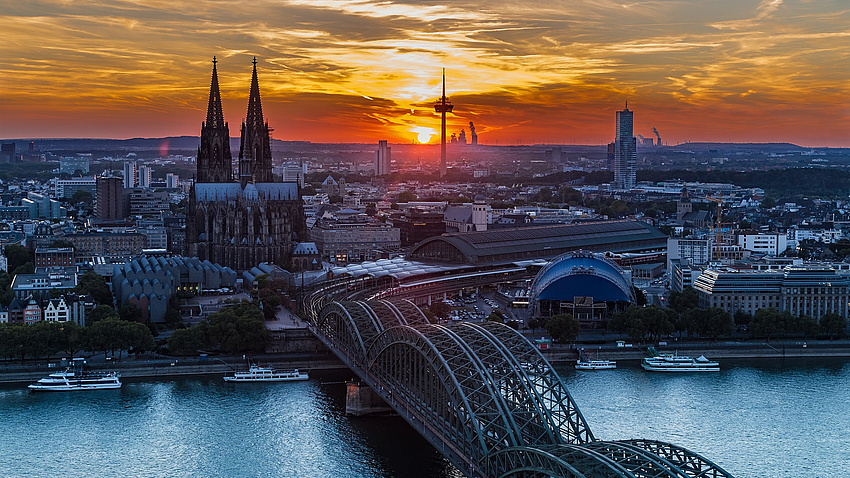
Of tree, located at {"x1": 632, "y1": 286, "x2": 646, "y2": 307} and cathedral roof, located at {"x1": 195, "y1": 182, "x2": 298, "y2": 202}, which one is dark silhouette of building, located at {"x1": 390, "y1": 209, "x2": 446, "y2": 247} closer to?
cathedral roof, located at {"x1": 195, "y1": 182, "x2": 298, "y2": 202}

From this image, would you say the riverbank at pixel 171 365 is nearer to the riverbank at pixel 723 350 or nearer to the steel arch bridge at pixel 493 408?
the steel arch bridge at pixel 493 408

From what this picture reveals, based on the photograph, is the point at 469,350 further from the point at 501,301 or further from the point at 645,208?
the point at 645,208

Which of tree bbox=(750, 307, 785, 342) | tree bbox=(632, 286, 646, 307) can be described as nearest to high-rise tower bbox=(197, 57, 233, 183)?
tree bbox=(632, 286, 646, 307)

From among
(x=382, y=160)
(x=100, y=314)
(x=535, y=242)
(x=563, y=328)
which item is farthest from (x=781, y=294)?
(x=382, y=160)

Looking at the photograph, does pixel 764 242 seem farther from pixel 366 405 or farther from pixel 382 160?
pixel 382 160

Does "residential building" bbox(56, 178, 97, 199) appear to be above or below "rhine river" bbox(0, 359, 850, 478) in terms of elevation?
above

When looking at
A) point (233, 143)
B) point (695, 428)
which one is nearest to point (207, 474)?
point (695, 428)
